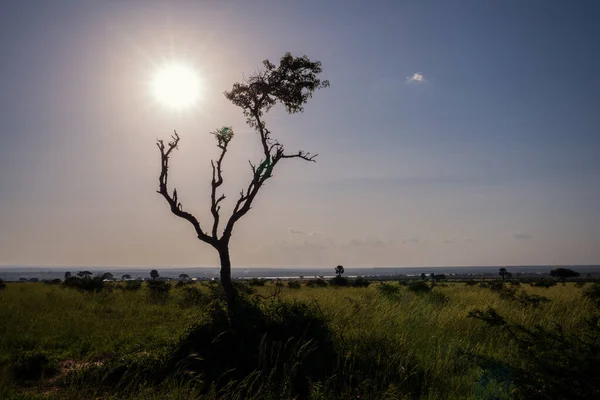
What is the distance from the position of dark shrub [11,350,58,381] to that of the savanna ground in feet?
0.10

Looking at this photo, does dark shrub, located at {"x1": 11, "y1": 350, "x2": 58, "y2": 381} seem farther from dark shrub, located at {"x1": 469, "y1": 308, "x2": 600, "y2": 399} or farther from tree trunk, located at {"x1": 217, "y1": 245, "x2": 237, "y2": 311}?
dark shrub, located at {"x1": 469, "y1": 308, "x2": 600, "y2": 399}

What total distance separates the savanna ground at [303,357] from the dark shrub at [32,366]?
0.03m

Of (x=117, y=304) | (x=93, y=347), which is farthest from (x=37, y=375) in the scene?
(x=117, y=304)

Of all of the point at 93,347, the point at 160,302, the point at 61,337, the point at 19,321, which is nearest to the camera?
the point at 93,347

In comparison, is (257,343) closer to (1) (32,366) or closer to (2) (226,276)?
(2) (226,276)

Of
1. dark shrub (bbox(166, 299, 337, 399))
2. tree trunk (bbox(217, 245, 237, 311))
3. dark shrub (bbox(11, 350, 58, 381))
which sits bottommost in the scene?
dark shrub (bbox(11, 350, 58, 381))

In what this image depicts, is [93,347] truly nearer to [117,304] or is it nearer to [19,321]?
[19,321]

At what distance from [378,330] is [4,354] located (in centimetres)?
864

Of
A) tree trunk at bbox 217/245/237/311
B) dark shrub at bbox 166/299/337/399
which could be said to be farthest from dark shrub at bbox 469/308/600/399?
tree trunk at bbox 217/245/237/311

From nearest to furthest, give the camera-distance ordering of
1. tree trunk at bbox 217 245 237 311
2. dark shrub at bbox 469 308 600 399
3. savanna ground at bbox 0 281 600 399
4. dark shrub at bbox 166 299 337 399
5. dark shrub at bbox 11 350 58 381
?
1. dark shrub at bbox 469 308 600 399
2. savanna ground at bbox 0 281 600 399
3. dark shrub at bbox 166 299 337 399
4. dark shrub at bbox 11 350 58 381
5. tree trunk at bbox 217 245 237 311

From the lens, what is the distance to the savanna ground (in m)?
5.21

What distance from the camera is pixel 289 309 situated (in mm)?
9234

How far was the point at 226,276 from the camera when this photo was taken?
11078mm

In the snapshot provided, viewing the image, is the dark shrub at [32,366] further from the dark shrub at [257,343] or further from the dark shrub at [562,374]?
the dark shrub at [562,374]
